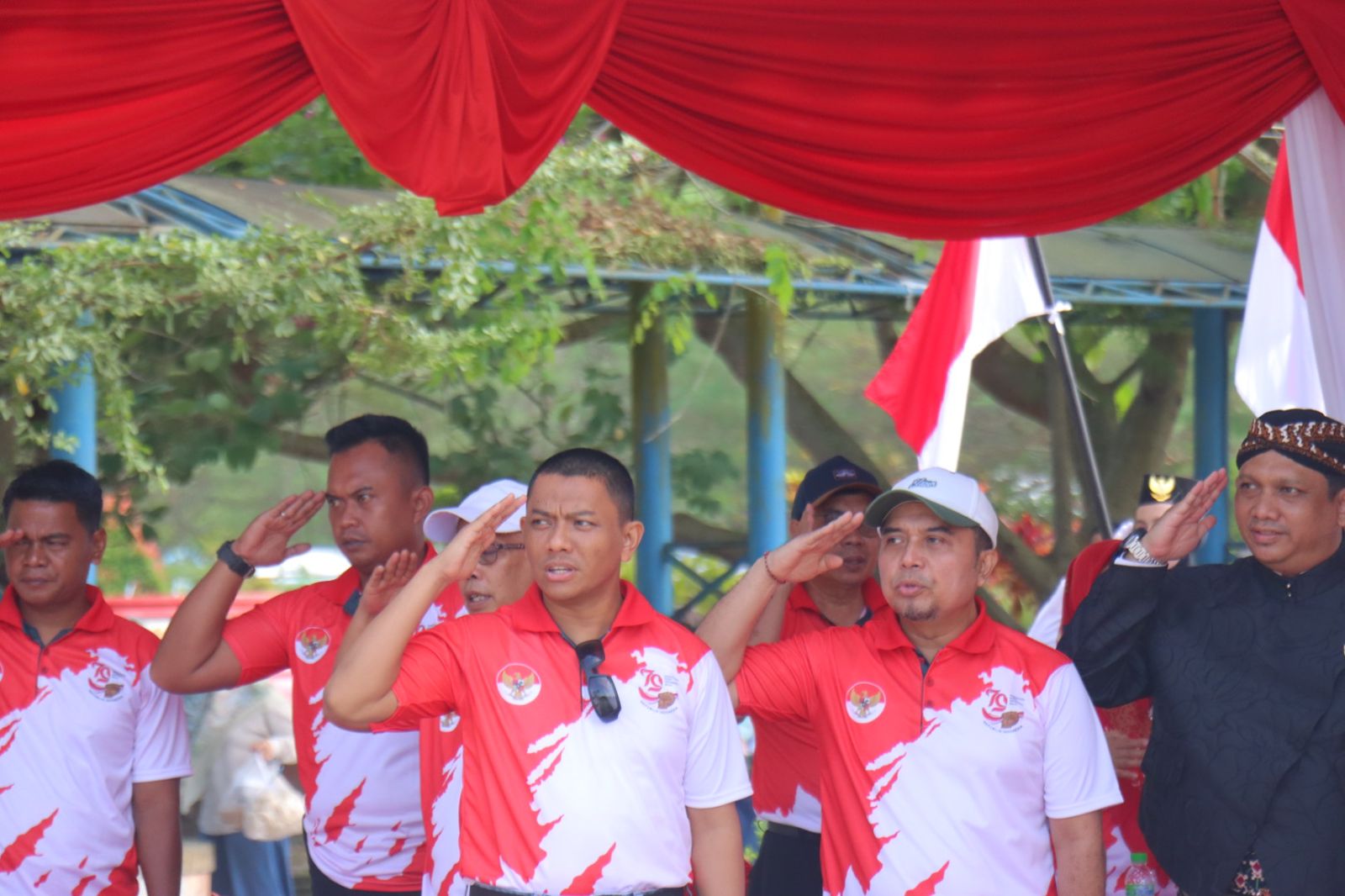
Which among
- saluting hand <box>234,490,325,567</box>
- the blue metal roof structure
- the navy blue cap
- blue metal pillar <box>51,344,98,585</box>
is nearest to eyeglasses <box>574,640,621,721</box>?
saluting hand <box>234,490,325,567</box>

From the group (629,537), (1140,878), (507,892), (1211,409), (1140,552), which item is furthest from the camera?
(1211,409)

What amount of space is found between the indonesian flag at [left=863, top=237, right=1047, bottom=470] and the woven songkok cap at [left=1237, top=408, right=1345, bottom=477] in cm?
235

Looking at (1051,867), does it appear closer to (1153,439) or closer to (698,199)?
(698,199)

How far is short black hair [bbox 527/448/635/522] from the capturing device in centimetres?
323

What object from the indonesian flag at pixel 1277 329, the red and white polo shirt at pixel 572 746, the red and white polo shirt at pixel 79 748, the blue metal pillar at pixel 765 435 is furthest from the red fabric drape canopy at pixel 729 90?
the blue metal pillar at pixel 765 435

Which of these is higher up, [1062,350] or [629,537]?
[1062,350]

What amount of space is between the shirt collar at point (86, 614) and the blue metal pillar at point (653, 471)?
430 cm

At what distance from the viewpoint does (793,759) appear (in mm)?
4094

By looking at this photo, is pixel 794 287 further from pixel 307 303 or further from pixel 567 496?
pixel 567 496

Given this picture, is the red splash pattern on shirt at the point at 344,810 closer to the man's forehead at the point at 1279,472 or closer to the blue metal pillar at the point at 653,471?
the man's forehead at the point at 1279,472

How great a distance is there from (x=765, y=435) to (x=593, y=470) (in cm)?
494

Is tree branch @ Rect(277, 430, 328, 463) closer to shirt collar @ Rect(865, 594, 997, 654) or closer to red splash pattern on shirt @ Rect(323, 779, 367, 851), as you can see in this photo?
red splash pattern on shirt @ Rect(323, 779, 367, 851)

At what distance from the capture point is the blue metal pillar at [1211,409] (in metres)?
8.78

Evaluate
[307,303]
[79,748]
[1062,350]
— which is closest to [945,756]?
[79,748]
